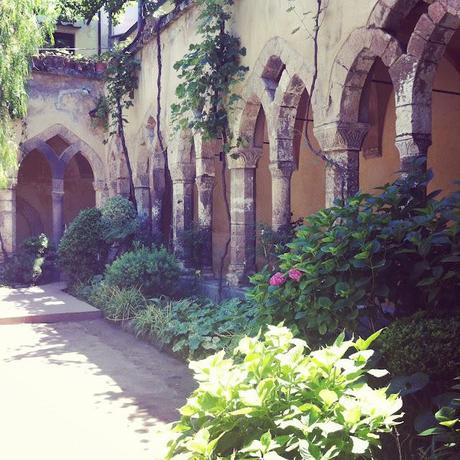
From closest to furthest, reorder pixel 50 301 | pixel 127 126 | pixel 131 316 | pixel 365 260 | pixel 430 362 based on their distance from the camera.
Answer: pixel 430 362, pixel 365 260, pixel 131 316, pixel 50 301, pixel 127 126

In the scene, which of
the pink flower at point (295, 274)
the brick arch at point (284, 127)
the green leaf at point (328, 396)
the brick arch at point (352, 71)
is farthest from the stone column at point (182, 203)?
the green leaf at point (328, 396)

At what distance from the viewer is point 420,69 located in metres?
4.73

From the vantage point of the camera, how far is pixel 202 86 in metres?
7.69

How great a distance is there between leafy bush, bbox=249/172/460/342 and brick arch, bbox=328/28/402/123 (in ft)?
6.63

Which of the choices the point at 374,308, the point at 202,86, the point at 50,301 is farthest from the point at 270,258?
the point at 50,301

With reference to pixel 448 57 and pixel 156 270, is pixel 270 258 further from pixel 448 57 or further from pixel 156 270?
pixel 448 57

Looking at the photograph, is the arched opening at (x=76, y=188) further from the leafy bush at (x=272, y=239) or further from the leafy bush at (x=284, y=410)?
the leafy bush at (x=284, y=410)

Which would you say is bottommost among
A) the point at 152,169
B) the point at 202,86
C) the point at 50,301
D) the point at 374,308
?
the point at 50,301

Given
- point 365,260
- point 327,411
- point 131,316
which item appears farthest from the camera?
point 131,316

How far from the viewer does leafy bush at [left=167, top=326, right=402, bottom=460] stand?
184cm

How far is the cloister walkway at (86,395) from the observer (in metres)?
3.36

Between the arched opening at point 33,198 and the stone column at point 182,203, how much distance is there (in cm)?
767

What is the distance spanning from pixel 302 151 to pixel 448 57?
10.6 ft

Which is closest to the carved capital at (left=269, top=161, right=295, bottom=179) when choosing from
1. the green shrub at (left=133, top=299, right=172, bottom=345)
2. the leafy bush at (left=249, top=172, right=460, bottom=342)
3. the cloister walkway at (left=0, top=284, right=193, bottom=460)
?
the green shrub at (left=133, top=299, right=172, bottom=345)
